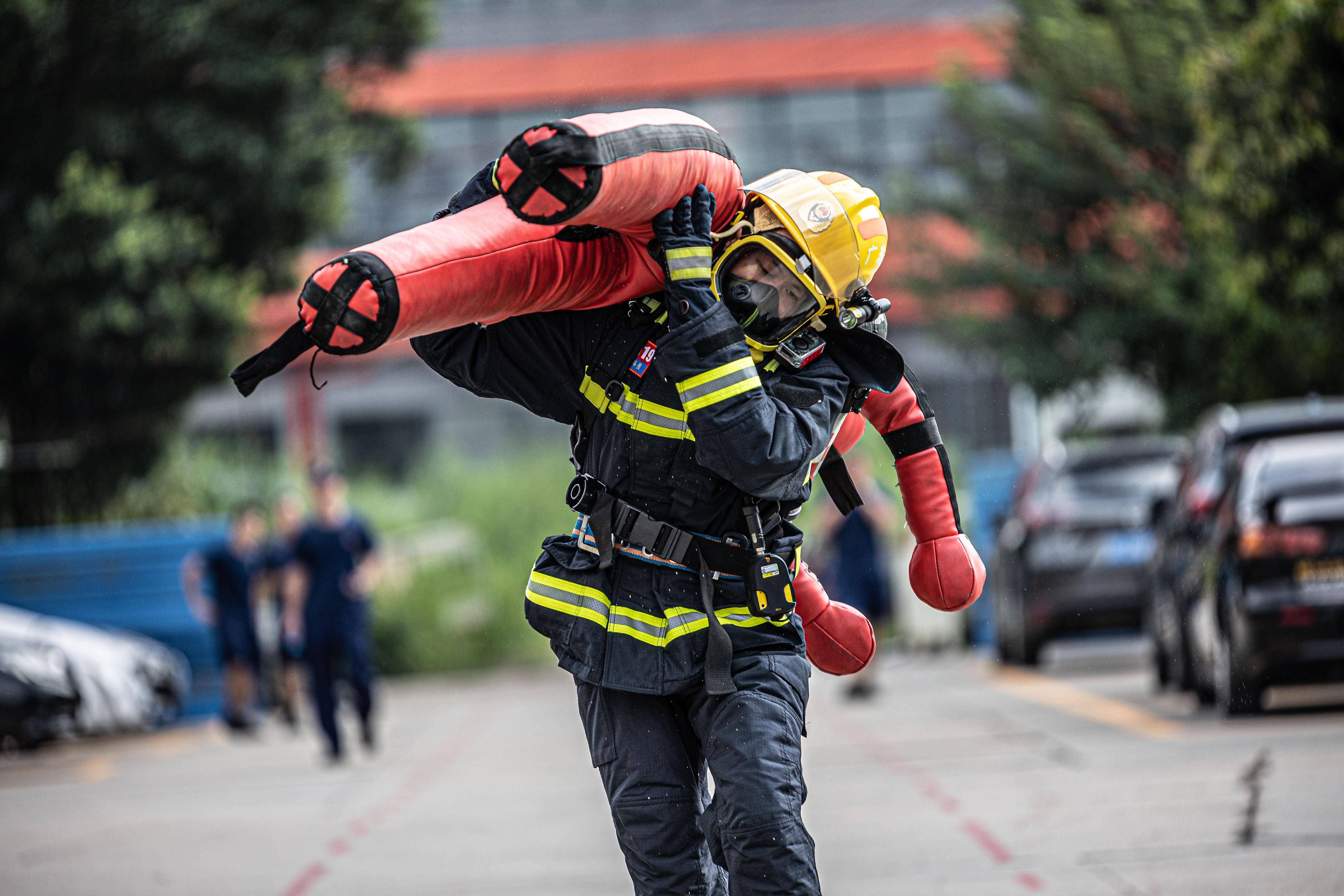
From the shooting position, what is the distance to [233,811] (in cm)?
917

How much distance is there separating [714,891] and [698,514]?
79cm

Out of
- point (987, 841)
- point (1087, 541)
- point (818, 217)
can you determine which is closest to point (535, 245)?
point (818, 217)

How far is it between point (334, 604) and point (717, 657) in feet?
26.7

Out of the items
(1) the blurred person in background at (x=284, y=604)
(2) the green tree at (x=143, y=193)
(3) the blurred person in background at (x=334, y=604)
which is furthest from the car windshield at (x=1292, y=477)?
(2) the green tree at (x=143, y=193)

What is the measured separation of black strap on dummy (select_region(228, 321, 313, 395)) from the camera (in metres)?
3.27

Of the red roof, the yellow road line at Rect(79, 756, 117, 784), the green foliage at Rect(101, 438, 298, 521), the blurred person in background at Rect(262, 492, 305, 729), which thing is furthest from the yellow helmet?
the red roof

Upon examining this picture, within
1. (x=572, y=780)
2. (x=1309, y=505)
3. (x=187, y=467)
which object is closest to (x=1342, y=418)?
(x=1309, y=505)

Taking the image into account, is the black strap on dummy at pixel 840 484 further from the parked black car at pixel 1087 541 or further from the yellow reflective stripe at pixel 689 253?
the parked black car at pixel 1087 541

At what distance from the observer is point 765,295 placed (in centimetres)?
348

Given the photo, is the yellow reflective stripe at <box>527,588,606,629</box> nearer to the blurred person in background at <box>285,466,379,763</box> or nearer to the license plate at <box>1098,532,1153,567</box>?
the blurred person in background at <box>285,466,379,763</box>

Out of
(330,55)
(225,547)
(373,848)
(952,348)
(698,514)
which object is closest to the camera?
(698,514)

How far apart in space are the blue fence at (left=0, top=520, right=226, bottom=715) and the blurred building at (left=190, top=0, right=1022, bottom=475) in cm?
1596

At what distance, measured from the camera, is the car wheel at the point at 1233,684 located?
930 centimetres

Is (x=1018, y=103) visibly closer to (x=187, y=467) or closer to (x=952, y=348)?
(x=952, y=348)
